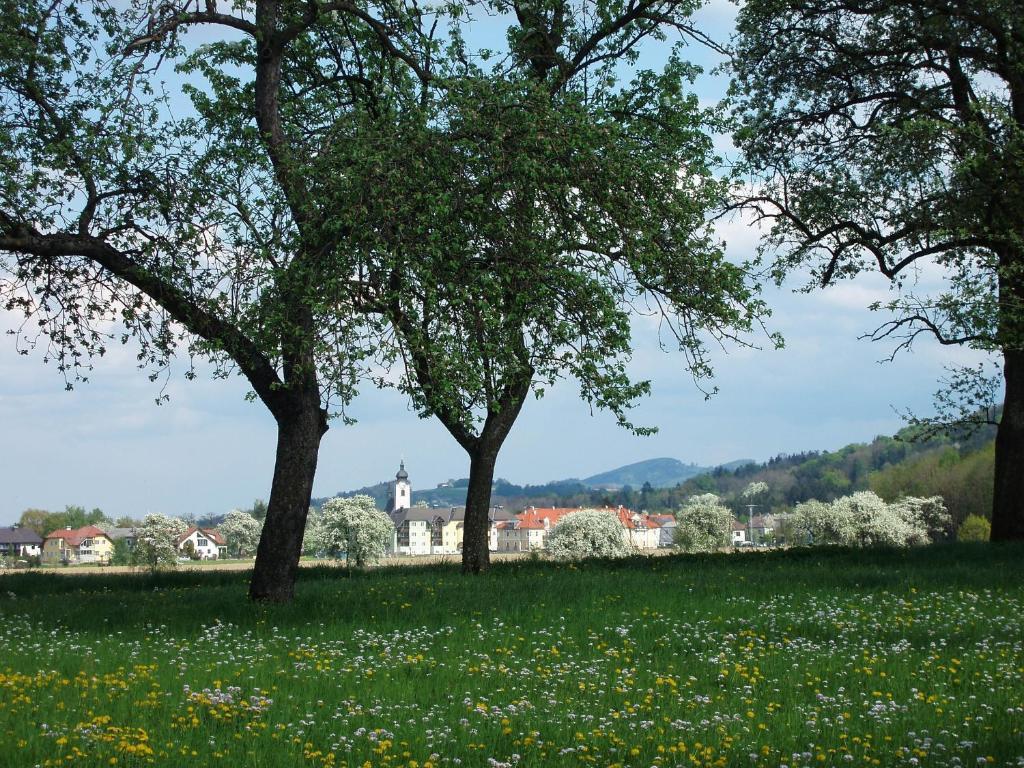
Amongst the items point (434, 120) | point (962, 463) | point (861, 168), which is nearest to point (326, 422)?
point (434, 120)

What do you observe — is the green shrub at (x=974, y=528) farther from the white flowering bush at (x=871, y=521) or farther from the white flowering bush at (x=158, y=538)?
the white flowering bush at (x=158, y=538)

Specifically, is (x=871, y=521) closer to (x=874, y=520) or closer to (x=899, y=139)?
(x=874, y=520)

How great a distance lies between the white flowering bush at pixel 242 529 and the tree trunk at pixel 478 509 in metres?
99.4

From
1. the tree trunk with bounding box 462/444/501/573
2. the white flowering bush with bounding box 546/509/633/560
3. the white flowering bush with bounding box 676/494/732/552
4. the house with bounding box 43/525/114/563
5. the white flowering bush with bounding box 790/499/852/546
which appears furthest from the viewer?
the house with bounding box 43/525/114/563

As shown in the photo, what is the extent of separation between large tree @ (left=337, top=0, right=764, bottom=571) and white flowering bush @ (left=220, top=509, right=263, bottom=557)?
10841 centimetres

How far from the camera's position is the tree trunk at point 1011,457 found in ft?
82.6

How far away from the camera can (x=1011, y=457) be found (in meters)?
25.2

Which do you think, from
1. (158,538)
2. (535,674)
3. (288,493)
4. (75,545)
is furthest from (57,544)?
(535,674)

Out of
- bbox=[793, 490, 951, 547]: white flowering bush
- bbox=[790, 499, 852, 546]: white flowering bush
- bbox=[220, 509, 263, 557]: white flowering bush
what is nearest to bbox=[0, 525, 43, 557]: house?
bbox=[220, 509, 263, 557]: white flowering bush

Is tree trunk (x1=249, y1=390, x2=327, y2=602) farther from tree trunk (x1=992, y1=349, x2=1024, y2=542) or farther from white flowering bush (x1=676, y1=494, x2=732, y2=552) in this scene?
white flowering bush (x1=676, y1=494, x2=732, y2=552)

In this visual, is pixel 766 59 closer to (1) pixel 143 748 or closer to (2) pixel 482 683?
(2) pixel 482 683

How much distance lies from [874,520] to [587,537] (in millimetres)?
24507

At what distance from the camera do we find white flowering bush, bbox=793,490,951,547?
80250 millimetres

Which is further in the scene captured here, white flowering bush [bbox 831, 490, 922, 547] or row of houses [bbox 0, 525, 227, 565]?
row of houses [bbox 0, 525, 227, 565]
